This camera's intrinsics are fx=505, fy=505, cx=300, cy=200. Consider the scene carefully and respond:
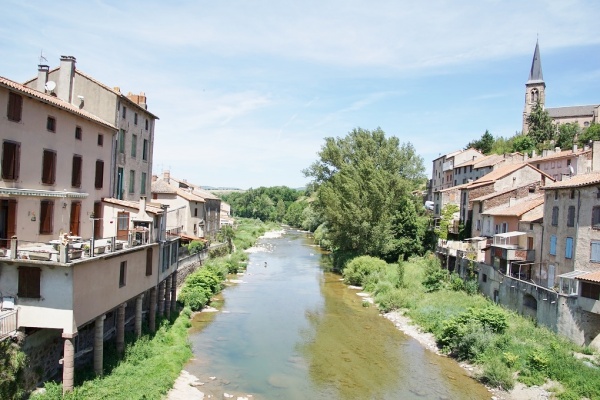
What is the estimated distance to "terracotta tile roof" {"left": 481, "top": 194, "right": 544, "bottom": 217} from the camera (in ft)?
126

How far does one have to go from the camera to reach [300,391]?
23.2m

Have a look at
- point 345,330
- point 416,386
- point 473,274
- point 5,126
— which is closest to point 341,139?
point 473,274

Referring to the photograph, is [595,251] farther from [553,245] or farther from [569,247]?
[553,245]

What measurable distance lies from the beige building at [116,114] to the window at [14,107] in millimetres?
6722

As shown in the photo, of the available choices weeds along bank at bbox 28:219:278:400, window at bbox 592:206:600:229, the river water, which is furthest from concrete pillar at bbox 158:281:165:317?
window at bbox 592:206:600:229

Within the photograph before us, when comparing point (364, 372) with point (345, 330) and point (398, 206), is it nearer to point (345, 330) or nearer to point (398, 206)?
point (345, 330)

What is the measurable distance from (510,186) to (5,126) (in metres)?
42.5

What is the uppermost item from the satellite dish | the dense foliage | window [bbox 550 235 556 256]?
the dense foliage

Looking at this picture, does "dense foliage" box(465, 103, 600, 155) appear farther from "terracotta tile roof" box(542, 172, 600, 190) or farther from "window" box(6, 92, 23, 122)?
"window" box(6, 92, 23, 122)

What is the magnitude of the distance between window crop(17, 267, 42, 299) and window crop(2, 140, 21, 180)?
445cm

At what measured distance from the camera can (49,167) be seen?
2220cm

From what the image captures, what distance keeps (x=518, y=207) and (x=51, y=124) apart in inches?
1338

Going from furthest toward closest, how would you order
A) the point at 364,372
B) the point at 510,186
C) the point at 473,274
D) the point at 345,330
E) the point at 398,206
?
the point at 398,206 < the point at 510,186 < the point at 473,274 < the point at 345,330 < the point at 364,372

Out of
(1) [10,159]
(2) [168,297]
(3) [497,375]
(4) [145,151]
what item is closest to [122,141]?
(4) [145,151]
